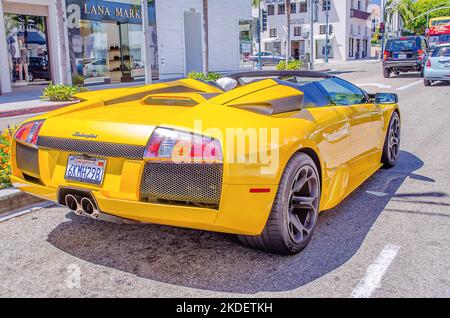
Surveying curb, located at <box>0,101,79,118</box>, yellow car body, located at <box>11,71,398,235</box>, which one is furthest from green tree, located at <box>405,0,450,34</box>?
yellow car body, located at <box>11,71,398,235</box>

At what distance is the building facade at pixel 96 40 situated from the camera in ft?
64.2

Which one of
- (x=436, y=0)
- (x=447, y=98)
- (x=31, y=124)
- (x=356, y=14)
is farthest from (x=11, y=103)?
(x=436, y=0)

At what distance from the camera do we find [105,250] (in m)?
3.58

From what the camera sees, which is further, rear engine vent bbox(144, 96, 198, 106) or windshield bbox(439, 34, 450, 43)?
windshield bbox(439, 34, 450, 43)

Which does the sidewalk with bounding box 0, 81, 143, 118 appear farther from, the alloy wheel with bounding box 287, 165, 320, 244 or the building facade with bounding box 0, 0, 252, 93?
the alloy wheel with bounding box 287, 165, 320, 244

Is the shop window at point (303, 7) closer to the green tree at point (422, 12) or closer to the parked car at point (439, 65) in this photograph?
the green tree at point (422, 12)

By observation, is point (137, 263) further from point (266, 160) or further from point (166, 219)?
point (266, 160)

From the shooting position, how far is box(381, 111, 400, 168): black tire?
5617 mm

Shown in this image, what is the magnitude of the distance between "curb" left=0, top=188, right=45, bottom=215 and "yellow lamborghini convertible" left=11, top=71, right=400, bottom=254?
2.81 feet

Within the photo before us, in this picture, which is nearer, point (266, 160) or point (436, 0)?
point (266, 160)

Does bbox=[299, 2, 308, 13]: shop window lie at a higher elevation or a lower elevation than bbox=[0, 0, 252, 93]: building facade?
higher

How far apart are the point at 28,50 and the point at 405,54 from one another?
57.7 feet

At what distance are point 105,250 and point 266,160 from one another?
148 centimetres

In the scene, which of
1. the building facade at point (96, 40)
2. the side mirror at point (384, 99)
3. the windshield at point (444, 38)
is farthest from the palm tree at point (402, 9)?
the side mirror at point (384, 99)
